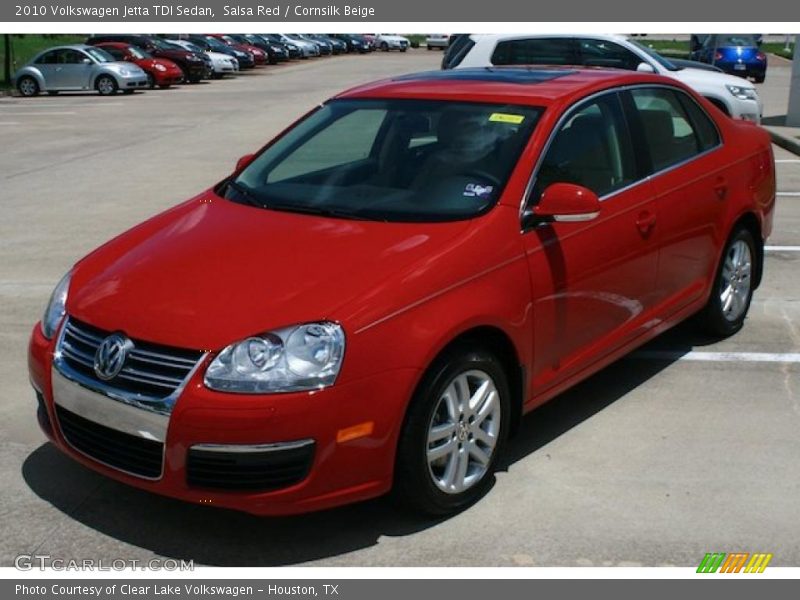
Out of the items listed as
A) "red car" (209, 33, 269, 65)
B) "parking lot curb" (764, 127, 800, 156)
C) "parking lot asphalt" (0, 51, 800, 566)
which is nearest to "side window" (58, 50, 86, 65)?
"red car" (209, 33, 269, 65)

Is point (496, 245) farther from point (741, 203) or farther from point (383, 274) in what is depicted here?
point (741, 203)

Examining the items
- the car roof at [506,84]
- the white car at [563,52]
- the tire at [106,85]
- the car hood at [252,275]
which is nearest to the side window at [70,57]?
the tire at [106,85]

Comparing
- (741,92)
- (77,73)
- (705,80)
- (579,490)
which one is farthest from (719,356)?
(77,73)

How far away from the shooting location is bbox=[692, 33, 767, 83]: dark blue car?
2962cm

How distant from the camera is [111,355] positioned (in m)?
3.78

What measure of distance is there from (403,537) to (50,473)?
168 cm

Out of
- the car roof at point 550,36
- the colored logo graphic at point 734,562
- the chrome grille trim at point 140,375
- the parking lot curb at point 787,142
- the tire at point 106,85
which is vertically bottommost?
the tire at point 106,85

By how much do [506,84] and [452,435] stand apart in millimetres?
1973

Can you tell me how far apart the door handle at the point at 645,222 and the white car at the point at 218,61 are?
3321cm

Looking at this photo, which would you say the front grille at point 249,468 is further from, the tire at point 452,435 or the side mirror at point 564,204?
the side mirror at point 564,204

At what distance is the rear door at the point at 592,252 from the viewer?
14.6ft

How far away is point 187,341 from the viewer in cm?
366

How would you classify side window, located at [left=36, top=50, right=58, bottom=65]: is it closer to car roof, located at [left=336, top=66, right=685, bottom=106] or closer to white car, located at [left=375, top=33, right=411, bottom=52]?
car roof, located at [left=336, top=66, right=685, bottom=106]

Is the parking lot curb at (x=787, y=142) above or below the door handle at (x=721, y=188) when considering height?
below
